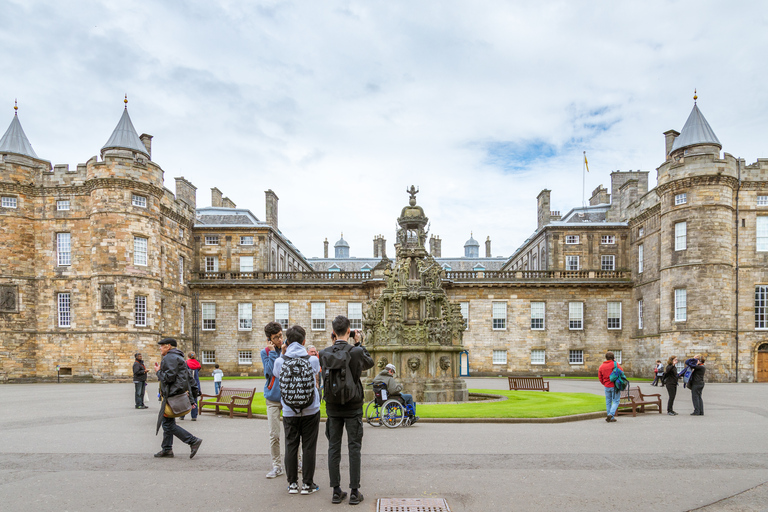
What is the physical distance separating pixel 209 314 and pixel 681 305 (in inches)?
1236

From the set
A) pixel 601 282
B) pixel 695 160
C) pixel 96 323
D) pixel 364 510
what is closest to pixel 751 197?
pixel 695 160

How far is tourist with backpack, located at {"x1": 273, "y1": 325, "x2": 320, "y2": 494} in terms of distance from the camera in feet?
22.0

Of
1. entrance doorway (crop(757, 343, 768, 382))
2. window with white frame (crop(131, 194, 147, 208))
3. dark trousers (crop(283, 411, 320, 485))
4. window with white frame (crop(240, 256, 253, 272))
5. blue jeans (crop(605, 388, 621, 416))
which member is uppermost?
window with white frame (crop(131, 194, 147, 208))

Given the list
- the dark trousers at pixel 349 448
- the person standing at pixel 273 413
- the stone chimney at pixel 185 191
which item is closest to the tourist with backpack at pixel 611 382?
the person standing at pixel 273 413

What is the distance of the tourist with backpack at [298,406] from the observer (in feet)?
22.0

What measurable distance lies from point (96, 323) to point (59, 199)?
27.1ft

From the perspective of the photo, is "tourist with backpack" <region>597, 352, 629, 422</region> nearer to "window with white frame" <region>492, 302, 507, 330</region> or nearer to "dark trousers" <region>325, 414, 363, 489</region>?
"dark trousers" <region>325, 414, 363, 489</region>

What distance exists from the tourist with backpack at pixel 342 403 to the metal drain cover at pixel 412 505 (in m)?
0.31

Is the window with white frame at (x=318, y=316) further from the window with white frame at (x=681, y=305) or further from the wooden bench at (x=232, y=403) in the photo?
the wooden bench at (x=232, y=403)

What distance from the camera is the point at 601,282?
1651 inches

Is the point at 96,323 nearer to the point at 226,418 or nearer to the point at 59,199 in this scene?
→ the point at 59,199

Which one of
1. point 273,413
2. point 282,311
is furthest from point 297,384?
point 282,311

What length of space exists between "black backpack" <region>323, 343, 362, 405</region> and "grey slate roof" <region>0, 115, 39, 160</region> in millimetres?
36888

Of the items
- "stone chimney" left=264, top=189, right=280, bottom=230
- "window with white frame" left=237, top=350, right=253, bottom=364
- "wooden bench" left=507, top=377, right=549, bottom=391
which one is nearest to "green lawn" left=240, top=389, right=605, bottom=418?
"wooden bench" left=507, top=377, right=549, bottom=391
